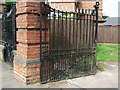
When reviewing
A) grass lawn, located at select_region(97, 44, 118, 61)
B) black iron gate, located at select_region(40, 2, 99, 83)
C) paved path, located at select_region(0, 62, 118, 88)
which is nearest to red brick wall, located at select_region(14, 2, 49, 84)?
black iron gate, located at select_region(40, 2, 99, 83)

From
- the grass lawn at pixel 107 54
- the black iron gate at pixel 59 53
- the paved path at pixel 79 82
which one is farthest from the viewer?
the grass lawn at pixel 107 54

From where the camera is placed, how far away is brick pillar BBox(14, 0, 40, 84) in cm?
403

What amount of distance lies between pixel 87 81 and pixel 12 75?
2443 mm

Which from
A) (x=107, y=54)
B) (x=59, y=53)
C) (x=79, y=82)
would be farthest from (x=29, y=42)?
(x=107, y=54)

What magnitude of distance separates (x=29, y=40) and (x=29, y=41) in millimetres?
27

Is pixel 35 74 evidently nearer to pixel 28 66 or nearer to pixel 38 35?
pixel 28 66

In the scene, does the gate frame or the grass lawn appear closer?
the gate frame

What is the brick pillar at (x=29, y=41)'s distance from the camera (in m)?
4.03

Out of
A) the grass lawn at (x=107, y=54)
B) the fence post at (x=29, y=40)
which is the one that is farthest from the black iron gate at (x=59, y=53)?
the grass lawn at (x=107, y=54)

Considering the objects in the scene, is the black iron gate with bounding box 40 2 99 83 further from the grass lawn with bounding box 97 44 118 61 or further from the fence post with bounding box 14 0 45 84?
the grass lawn with bounding box 97 44 118 61

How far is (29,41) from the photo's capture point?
4.06 m

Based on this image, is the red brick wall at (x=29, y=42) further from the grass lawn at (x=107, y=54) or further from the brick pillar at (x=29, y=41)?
the grass lawn at (x=107, y=54)

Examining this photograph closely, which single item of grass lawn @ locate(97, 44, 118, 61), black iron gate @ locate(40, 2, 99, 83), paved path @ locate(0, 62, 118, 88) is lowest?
paved path @ locate(0, 62, 118, 88)

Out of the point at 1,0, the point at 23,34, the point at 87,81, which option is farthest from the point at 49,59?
the point at 1,0
